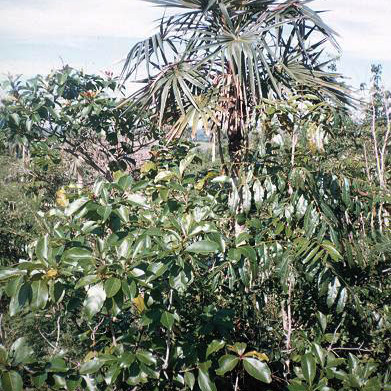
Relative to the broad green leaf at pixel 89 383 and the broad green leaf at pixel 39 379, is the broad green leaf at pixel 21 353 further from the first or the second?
the broad green leaf at pixel 89 383

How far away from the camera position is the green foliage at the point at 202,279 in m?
1.41

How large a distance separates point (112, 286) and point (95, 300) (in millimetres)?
75

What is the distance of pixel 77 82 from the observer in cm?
439

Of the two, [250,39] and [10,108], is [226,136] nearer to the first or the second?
[250,39]

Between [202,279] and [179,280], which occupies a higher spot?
[179,280]

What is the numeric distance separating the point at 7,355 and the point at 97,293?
0.34 m

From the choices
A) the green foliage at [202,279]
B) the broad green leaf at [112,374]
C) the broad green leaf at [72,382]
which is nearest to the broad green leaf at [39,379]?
the green foliage at [202,279]

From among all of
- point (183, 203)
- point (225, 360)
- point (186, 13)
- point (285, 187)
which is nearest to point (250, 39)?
point (186, 13)

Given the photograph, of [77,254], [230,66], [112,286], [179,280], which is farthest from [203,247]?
[230,66]

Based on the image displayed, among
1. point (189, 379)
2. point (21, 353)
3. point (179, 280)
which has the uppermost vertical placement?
point (179, 280)

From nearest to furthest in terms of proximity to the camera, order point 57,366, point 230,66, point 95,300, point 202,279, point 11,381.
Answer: point 11,381 → point 95,300 → point 57,366 → point 202,279 → point 230,66

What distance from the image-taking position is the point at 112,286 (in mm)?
1312

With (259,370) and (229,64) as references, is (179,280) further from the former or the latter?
(229,64)

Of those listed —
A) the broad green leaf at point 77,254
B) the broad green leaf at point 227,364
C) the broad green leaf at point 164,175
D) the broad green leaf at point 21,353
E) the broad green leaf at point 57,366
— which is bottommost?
the broad green leaf at point 227,364
